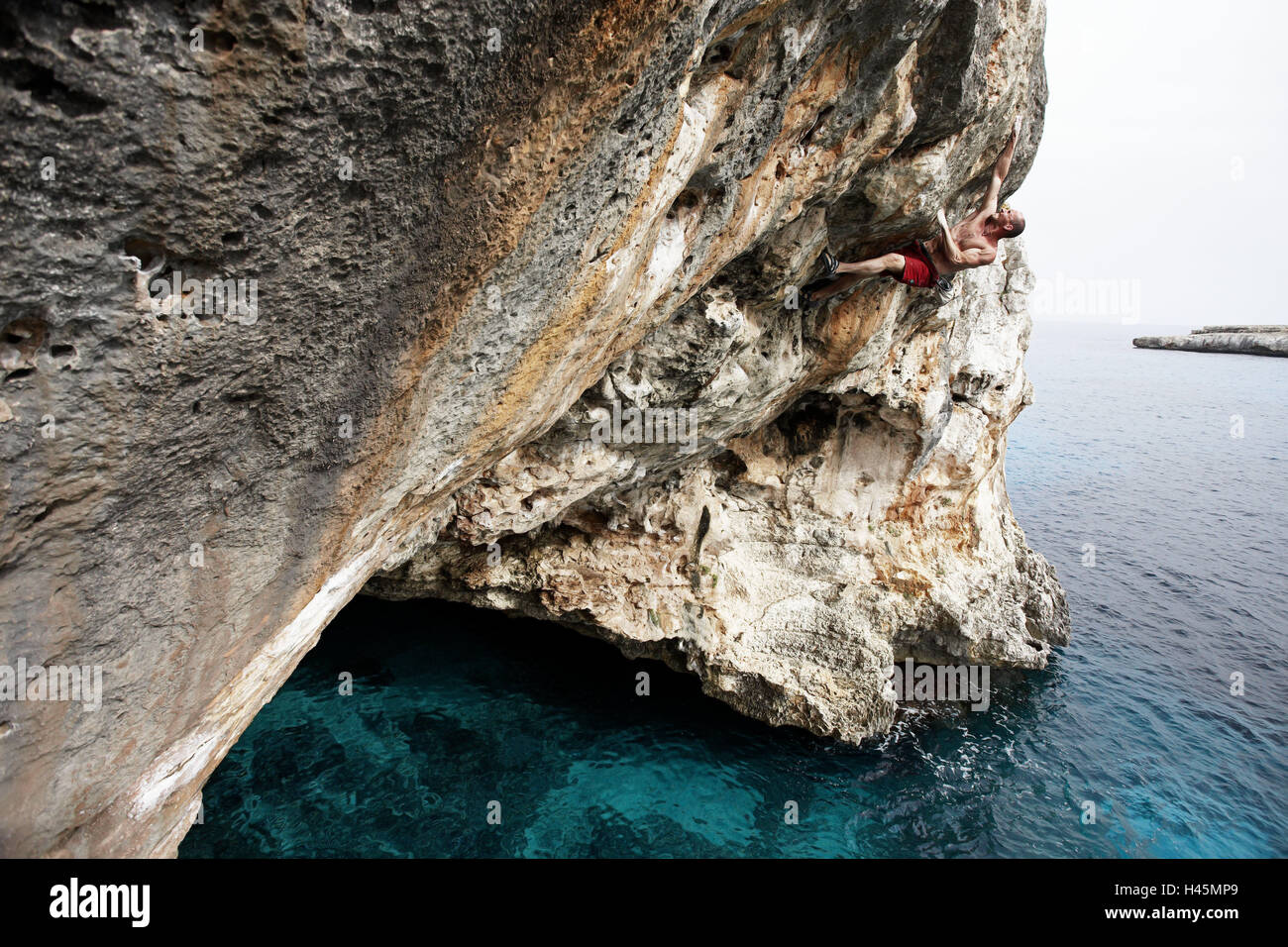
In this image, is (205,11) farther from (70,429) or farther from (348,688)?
(348,688)

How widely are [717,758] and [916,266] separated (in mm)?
7370

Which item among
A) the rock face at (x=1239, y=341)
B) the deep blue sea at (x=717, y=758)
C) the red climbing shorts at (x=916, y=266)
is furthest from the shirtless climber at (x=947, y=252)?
the rock face at (x=1239, y=341)

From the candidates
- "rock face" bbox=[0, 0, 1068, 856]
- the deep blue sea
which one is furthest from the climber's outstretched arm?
the deep blue sea

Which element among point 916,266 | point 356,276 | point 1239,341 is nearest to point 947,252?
point 916,266

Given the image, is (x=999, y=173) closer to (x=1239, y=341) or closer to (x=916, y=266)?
(x=916, y=266)

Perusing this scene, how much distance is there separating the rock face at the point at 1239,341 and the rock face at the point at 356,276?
71560 mm

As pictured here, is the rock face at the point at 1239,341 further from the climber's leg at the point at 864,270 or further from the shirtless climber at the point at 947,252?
the climber's leg at the point at 864,270

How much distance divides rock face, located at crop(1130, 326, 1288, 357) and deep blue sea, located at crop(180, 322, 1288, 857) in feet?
203

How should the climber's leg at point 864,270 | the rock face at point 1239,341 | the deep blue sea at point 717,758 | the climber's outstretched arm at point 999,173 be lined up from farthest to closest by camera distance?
the rock face at point 1239,341
the deep blue sea at point 717,758
the climber's leg at point 864,270
the climber's outstretched arm at point 999,173

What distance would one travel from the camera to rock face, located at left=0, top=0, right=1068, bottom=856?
292cm

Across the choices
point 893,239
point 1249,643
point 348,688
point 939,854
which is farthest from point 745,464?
point 1249,643

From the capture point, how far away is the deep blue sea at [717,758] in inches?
349

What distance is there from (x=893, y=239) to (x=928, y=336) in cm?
343

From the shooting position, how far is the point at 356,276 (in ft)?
12.7
